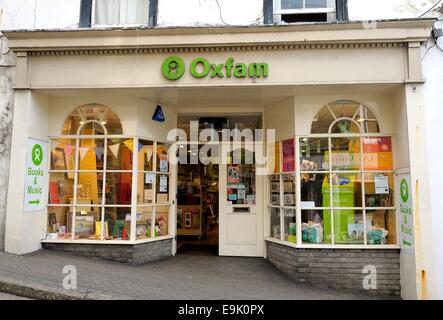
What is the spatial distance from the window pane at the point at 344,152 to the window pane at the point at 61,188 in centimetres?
548

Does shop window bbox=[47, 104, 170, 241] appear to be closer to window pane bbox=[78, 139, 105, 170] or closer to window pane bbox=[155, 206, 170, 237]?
window pane bbox=[78, 139, 105, 170]

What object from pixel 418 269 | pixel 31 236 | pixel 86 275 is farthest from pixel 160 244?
pixel 418 269

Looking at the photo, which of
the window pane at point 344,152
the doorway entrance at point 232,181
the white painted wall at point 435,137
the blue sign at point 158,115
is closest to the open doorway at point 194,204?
the doorway entrance at point 232,181

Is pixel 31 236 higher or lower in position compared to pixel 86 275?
higher

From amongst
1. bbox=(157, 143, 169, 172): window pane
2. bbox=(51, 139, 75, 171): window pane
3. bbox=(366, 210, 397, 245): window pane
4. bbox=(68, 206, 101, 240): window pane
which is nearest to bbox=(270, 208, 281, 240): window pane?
bbox=(366, 210, 397, 245): window pane

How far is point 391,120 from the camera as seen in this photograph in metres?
6.67

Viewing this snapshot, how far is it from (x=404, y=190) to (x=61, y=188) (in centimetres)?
685

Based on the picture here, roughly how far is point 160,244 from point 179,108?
3.16 meters

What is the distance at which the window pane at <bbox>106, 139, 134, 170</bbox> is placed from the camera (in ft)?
23.7

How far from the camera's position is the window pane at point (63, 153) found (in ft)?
24.1

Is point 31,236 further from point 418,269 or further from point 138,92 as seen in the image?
point 418,269

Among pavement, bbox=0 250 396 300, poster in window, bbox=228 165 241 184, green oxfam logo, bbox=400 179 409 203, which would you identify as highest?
poster in window, bbox=228 165 241 184

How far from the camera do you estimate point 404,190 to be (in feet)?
20.4

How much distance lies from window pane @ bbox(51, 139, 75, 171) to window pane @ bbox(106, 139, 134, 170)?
0.82 metres
